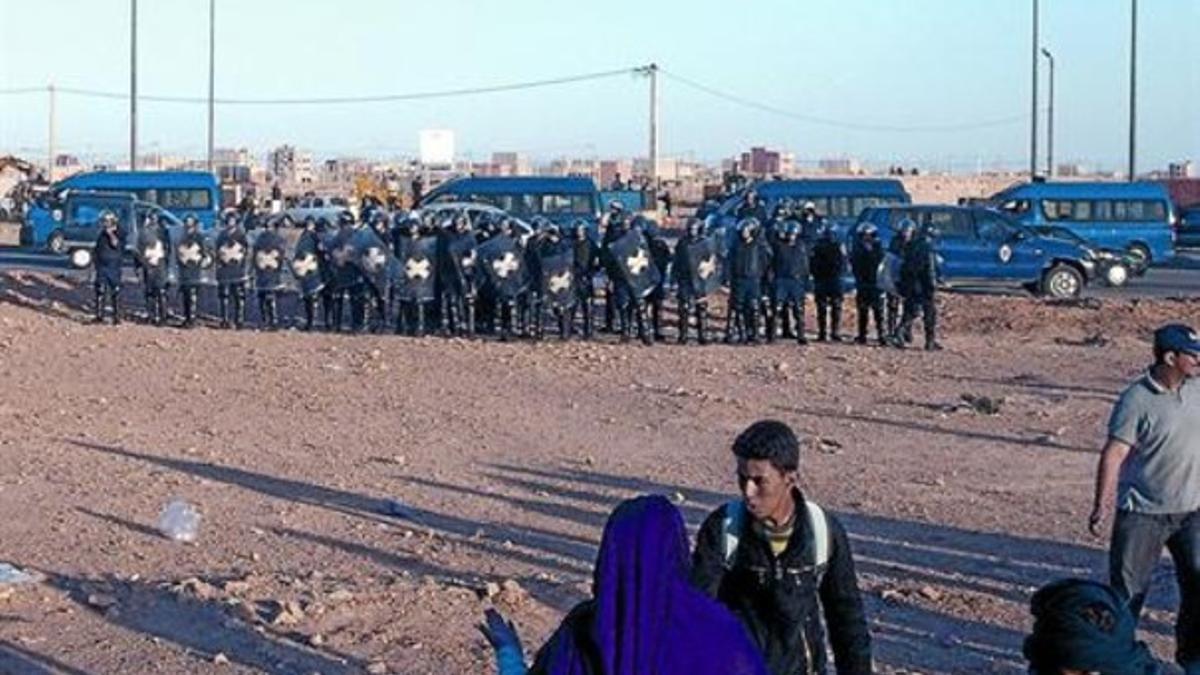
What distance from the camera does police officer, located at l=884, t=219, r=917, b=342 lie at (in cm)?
2716

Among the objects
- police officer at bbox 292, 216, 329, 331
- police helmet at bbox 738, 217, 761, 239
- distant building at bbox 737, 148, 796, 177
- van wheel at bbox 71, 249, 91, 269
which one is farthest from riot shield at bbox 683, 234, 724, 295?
distant building at bbox 737, 148, 796, 177

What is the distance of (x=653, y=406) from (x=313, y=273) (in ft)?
28.6

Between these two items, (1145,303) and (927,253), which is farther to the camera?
(1145,303)

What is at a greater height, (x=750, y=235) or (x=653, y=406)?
(x=750, y=235)

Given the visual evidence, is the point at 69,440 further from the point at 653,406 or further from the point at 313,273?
the point at 313,273

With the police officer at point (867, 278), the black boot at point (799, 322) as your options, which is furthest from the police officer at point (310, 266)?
the police officer at point (867, 278)

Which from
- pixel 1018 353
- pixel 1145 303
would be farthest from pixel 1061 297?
pixel 1018 353

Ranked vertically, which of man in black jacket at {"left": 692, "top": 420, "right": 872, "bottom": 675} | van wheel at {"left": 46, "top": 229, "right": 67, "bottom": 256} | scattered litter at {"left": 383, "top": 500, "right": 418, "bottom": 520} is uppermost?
van wheel at {"left": 46, "top": 229, "right": 67, "bottom": 256}

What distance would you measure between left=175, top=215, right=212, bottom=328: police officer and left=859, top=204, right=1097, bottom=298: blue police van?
1186 cm

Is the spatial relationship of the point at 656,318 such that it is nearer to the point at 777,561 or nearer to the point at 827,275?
the point at 827,275

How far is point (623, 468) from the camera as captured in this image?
16672mm

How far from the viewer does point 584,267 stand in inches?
1084

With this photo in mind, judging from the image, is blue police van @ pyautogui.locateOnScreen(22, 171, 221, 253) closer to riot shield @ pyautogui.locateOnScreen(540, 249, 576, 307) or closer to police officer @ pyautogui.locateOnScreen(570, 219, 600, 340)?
police officer @ pyautogui.locateOnScreen(570, 219, 600, 340)

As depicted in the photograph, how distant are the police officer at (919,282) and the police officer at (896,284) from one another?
0.41 ft
